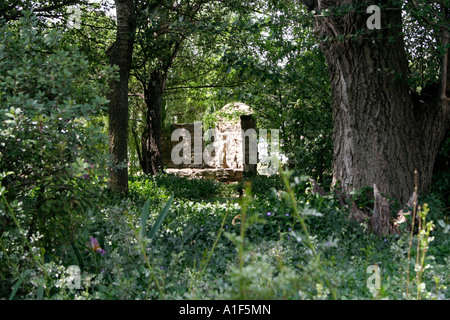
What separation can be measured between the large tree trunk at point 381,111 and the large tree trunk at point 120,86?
3.65 metres

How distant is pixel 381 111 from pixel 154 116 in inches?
311

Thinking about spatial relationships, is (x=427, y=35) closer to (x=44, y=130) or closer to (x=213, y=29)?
(x=213, y=29)

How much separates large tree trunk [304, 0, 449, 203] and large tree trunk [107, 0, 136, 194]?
3.65m

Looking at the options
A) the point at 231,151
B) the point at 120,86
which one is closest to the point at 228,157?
the point at 231,151

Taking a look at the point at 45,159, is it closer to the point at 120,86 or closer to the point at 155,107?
the point at 120,86

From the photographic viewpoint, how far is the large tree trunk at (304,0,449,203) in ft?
17.0

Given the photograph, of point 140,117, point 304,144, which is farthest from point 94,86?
point 140,117

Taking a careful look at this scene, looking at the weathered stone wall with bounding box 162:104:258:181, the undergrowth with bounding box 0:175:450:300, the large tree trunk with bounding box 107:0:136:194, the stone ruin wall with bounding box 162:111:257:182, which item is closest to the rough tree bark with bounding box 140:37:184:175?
the stone ruin wall with bounding box 162:111:257:182

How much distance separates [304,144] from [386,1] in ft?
12.4

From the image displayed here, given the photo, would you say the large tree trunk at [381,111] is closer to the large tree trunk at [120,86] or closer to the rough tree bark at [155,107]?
the large tree trunk at [120,86]

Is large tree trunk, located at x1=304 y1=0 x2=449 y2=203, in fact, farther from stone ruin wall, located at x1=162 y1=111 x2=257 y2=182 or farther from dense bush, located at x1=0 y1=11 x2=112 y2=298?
stone ruin wall, located at x1=162 y1=111 x2=257 y2=182

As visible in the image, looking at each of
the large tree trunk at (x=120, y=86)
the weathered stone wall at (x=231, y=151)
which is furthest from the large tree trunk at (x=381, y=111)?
the weathered stone wall at (x=231, y=151)

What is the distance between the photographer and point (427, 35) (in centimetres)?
576

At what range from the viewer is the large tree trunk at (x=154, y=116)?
11711 mm
